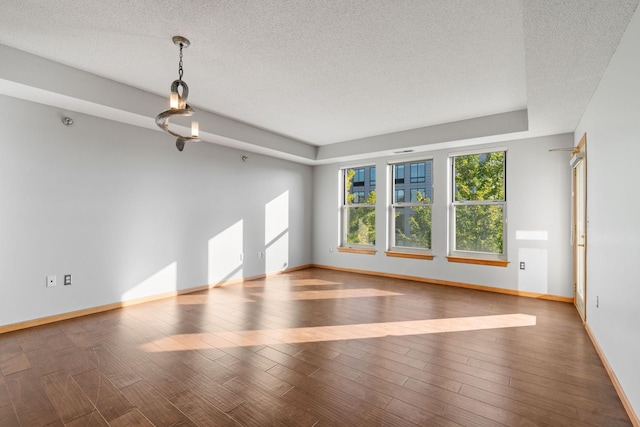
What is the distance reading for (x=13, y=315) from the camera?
10.4 feet

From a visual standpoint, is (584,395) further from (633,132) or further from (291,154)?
(291,154)

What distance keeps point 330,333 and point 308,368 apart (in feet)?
2.50

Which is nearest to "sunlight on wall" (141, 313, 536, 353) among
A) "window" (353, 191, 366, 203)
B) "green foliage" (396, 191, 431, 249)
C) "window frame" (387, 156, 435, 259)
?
"window frame" (387, 156, 435, 259)

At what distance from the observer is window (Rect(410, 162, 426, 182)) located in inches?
229

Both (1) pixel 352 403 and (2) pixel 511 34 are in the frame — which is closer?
(1) pixel 352 403

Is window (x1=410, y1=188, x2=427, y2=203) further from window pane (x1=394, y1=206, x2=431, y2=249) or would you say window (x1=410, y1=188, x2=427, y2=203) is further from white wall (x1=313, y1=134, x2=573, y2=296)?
white wall (x1=313, y1=134, x2=573, y2=296)

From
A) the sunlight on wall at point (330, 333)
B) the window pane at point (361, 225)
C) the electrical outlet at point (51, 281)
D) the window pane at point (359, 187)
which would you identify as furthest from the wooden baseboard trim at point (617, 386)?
the electrical outlet at point (51, 281)

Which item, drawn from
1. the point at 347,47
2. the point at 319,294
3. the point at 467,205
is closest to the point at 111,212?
the point at 319,294

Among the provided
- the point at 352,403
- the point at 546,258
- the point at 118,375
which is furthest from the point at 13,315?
the point at 546,258

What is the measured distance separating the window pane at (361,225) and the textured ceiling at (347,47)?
284cm

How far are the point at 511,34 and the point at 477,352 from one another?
2.71 m

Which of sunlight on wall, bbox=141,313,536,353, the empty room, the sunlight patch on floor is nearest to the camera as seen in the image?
the empty room

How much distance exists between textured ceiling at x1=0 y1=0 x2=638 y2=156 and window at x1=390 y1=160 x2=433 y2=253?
1856 mm

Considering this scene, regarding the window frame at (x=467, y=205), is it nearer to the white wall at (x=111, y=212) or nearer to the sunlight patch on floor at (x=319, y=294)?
the sunlight patch on floor at (x=319, y=294)
